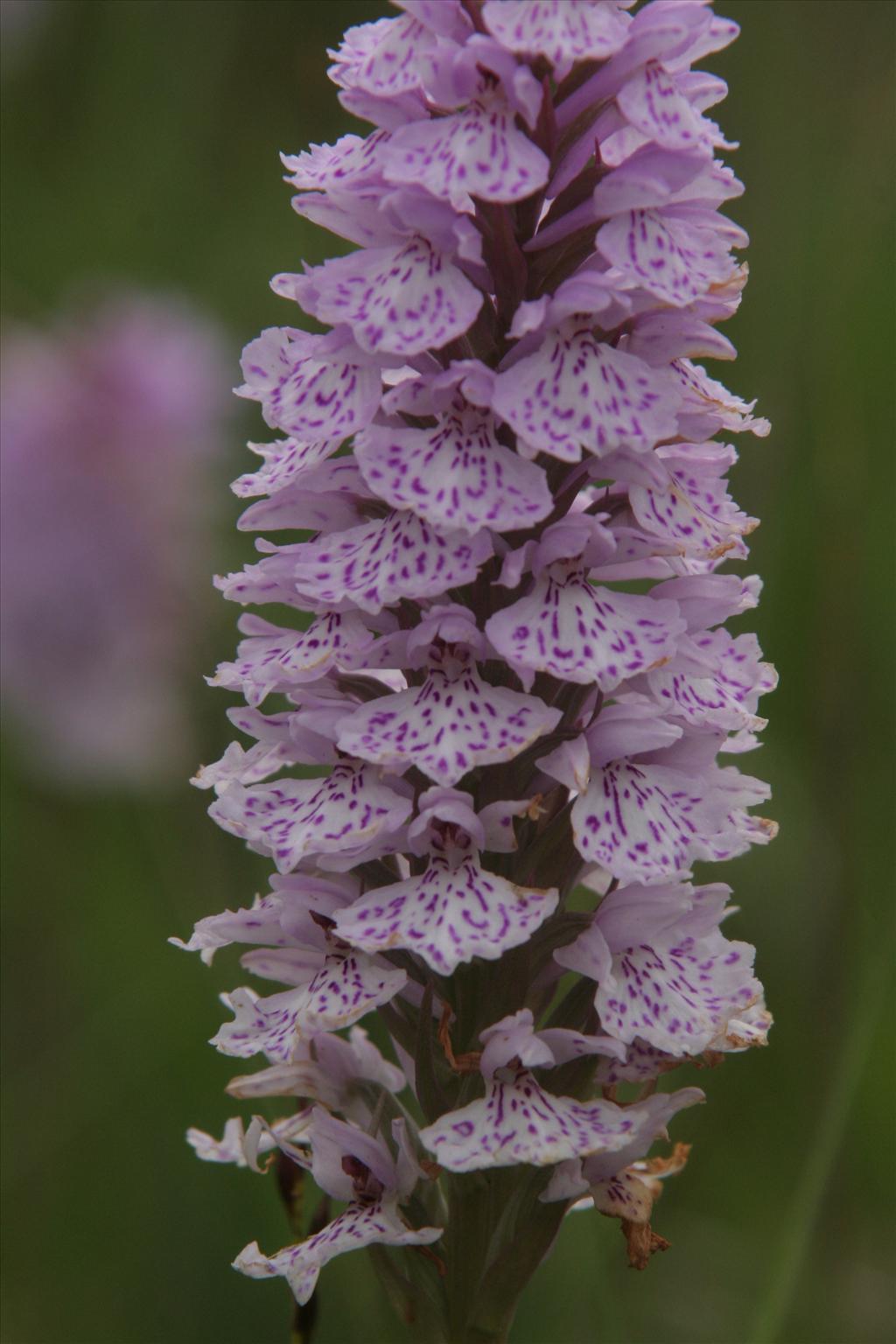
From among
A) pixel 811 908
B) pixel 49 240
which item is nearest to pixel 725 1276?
pixel 811 908

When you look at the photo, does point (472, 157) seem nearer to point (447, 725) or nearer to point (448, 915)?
point (447, 725)

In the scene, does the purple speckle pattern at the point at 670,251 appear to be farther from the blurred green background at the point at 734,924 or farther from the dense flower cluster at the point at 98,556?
the dense flower cluster at the point at 98,556

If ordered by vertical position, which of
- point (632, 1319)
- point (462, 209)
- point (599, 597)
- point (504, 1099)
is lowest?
point (632, 1319)

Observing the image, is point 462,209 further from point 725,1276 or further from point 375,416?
point 725,1276

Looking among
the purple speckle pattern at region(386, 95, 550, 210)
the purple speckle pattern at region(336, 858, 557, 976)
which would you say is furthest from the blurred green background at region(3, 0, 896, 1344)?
the purple speckle pattern at region(386, 95, 550, 210)

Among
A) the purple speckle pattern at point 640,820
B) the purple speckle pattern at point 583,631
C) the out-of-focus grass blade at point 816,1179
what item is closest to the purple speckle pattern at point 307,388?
the purple speckle pattern at point 583,631

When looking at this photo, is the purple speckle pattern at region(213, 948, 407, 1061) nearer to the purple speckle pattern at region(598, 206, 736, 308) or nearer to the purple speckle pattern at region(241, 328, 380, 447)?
the purple speckle pattern at region(241, 328, 380, 447)

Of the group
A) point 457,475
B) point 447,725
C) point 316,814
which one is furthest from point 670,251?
point 316,814
